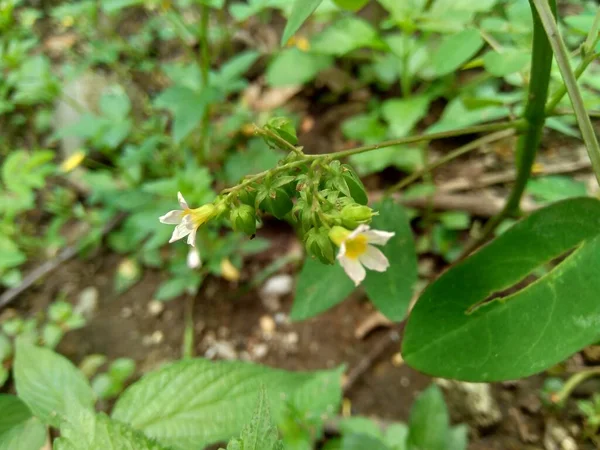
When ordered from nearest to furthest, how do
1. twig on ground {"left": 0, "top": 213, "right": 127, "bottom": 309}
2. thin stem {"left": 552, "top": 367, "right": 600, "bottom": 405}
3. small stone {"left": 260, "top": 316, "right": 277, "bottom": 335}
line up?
thin stem {"left": 552, "top": 367, "right": 600, "bottom": 405}, small stone {"left": 260, "top": 316, "right": 277, "bottom": 335}, twig on ground {"left": 0, "top": 213, "right": 127, "bottom": 309}

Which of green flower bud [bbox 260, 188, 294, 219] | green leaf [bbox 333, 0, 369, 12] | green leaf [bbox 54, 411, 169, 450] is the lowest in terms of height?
green leaf [bbox 54, 411, 169, 450]

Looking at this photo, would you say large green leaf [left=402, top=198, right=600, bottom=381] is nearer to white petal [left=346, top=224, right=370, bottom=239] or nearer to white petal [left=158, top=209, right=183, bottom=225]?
white petal [left=346, top=224, right=370, bottom=239]

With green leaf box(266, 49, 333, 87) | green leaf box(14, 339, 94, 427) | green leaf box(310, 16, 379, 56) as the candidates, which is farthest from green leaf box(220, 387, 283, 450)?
green leaf box(266, 49, 333, 87)

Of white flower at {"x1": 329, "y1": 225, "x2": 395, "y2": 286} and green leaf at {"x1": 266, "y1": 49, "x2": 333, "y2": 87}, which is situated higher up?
white flower at {"x1": 329, "y1": 225, "x2": 395, "y2": 286}

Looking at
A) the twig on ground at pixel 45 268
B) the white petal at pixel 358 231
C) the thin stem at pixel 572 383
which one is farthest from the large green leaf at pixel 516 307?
the twig on ground at pixel 45 268

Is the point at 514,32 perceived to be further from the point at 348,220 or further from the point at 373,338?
the point at 373,338

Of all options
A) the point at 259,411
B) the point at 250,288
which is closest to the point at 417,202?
the point at 250,288

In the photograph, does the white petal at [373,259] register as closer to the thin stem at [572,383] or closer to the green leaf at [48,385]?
the green leaf at [48,385]
